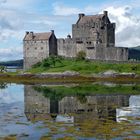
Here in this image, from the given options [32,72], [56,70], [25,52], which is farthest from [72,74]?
[25,52]

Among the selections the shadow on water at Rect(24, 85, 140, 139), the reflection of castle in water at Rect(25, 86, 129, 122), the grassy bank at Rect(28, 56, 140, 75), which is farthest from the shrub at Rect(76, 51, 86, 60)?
the reflection of castle in water at Rect(25, 86, 129, 122)

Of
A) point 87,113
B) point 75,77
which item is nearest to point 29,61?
point 75,77

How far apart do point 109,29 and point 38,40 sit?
47.9 feet

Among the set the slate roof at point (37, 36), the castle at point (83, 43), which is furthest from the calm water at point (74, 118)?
the slate roof at point (37, 36)

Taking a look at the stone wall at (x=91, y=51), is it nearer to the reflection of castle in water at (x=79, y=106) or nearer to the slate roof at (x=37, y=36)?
the slate roof at (x=37, y=36)

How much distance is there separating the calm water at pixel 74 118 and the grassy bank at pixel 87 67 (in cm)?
2633

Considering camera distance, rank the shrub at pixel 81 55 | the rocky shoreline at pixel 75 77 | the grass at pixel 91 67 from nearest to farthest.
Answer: the rocky shoreline at pixel 75 77, the grass at pixel 91 67, the shrub at pixel 81 55

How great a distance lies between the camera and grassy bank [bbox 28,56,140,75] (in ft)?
229

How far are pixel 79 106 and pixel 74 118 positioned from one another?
23.6ft

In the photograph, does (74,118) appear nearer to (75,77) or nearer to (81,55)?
(75,77)

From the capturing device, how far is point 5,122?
1010 inches

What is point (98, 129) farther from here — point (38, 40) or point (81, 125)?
point (38, 40)

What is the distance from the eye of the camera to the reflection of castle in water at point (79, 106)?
2922cm

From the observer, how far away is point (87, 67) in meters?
72.1
